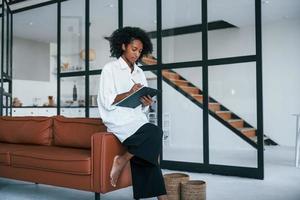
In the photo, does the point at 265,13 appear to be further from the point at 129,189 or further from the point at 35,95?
the point at 35,95

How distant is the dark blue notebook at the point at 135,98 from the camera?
2.38 meters

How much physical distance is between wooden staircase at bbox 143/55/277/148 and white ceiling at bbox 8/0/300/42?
737 millimetres

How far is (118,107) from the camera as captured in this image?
8.04 feet

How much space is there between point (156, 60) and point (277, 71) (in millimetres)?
3681

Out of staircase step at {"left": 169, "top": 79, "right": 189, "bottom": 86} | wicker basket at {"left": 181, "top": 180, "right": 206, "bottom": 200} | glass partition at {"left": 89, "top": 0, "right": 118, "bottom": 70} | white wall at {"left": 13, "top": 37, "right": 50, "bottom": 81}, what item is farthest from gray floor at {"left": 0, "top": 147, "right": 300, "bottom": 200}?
white wall at {"left": 13, "top": 37, "right": 50, "bottom": 81}

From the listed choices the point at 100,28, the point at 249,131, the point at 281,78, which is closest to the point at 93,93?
the point at 100,28

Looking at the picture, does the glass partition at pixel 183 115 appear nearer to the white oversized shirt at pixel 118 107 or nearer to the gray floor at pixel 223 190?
the gray floor at pixel 223 190

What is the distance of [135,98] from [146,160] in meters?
0.46

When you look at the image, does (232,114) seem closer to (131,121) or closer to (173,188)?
(173,188)

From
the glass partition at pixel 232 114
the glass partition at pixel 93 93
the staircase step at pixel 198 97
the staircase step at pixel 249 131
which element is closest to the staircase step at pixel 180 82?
the staircase step at pixel 198 97

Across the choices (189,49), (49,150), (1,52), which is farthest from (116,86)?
(1,52)

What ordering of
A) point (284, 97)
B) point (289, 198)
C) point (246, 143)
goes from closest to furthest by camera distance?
point (289, 198) < point (246, 143) < point (284, 97)

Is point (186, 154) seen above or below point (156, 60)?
below

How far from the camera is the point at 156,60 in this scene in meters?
4.72
